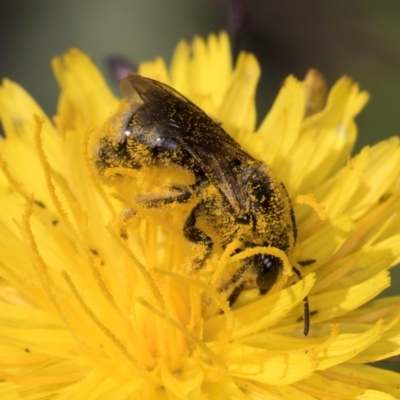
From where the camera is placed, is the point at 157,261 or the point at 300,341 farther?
the point at 157,261

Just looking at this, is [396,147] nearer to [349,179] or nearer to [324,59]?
[349,179]

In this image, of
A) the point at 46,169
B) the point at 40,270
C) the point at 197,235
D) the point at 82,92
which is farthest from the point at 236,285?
the point at 82,92

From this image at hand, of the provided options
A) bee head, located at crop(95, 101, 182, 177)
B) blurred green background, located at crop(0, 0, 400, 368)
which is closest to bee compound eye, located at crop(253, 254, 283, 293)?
bee head, located at crop(95, 101, 182, 177)

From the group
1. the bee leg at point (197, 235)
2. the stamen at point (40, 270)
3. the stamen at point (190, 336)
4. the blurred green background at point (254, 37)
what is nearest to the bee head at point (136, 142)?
the bee leg at point (197, 235)

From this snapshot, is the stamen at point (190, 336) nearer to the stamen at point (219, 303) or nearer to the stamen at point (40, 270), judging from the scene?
the stamen at point (219, 303)

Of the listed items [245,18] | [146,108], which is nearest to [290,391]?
[146,108]

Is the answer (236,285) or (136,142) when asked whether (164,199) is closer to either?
(136,142)
